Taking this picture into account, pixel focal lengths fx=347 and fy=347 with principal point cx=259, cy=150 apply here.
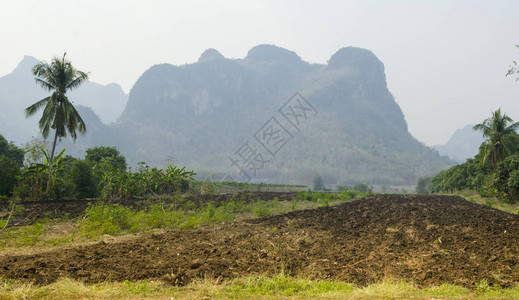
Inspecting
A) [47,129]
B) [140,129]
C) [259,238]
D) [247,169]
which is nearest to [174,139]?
[140,129]

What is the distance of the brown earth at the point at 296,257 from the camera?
246 inches

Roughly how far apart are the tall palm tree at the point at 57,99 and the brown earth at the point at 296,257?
1759cm

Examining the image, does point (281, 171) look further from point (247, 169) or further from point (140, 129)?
point (140, 129)

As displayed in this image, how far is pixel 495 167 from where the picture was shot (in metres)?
33.0

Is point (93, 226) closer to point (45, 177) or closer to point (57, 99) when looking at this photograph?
point (45, 177)

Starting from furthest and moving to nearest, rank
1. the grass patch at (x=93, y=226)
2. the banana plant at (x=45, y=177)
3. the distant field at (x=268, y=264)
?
the banana plant at (x=45, y=177)
the grass patch at (x=93, y=226)
the distant field at (x=268, y=264)

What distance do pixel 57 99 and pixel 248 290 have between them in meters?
23.2

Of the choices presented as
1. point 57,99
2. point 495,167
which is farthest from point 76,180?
point 495,167

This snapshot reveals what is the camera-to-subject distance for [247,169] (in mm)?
177750

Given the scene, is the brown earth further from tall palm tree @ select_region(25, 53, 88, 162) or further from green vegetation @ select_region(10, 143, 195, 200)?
tall palm tree @ select_region(25, 53, 88, 162)

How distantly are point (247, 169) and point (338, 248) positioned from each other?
6669 inches

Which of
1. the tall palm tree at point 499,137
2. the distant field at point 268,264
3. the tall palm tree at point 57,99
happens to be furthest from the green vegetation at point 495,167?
the tall palm tree at point 57,99

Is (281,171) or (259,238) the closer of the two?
(259,238)

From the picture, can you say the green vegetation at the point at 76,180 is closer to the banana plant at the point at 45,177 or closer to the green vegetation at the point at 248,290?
the banana plant at the point at 45,177
